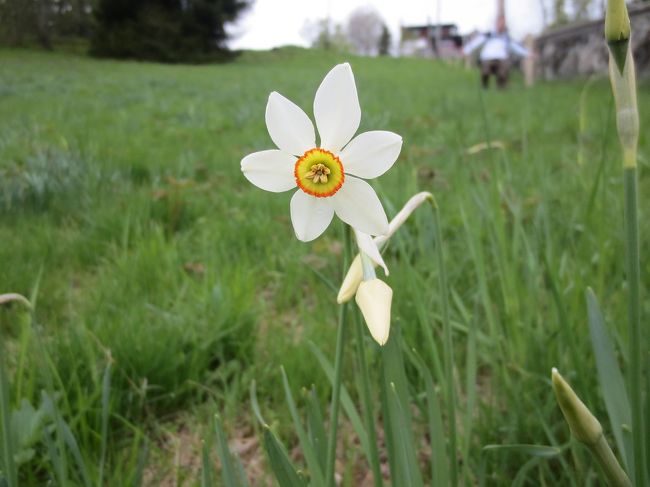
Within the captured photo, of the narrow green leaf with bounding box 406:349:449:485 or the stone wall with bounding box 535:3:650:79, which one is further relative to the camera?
the stone wall with bounding box 535:3:650:79

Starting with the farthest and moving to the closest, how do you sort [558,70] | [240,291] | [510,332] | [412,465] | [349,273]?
[558,70] → [240,291] → [510,332] → [412,465] → [349,273]

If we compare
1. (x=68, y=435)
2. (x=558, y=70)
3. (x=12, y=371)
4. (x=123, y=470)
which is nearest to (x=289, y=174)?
(x=68, y=435)

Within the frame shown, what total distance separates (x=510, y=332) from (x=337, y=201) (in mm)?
817

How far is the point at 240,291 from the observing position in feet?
4.79

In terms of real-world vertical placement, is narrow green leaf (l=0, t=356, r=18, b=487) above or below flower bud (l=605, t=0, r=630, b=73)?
below

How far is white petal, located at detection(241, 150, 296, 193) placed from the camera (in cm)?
48

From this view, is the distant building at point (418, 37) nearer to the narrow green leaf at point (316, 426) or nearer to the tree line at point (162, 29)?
the tree line at point (162, 29)

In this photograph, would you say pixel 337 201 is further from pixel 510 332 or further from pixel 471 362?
pixel 510 332

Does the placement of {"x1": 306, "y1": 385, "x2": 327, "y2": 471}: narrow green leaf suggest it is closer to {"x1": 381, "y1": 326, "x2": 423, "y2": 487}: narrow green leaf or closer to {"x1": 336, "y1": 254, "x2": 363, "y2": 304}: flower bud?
{"x1": 381, "y1": 326, "x2": 423, "y2": 487}: narrow green leaf

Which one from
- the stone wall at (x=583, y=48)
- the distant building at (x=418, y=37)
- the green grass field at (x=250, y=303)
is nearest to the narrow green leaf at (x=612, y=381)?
the green grass field at (x=250, y=303)

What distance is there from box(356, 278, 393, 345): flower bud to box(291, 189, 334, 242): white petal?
0.07 meters

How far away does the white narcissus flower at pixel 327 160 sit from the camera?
18.1 inches

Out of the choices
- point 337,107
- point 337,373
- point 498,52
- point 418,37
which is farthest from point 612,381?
point 418,37

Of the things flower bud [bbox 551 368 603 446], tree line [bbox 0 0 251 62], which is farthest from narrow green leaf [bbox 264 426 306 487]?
tree line [bbox 0 0 251 62]
